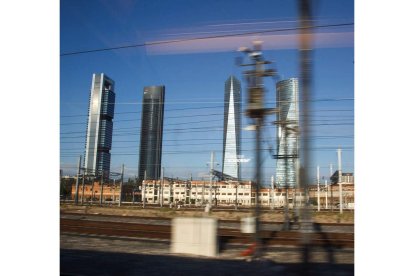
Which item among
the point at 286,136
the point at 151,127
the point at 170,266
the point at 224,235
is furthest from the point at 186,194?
the point at 286,136

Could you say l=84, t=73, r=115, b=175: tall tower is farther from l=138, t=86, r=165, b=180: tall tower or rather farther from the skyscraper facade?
the skyscraper facade

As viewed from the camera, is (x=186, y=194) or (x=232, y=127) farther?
(x=186, y=194)

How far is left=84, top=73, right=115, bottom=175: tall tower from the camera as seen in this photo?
461 cm

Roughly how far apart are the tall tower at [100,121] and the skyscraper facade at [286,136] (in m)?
2.31

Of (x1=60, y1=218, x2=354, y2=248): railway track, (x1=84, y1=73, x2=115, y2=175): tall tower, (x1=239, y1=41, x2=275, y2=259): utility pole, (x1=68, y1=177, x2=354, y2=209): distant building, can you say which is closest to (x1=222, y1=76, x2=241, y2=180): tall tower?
(x1=239, y1=41, x2=275, y2=259): utility pole

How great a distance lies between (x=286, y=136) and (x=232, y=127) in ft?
2.12

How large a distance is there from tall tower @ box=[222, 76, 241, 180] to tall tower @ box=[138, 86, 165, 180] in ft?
3.34

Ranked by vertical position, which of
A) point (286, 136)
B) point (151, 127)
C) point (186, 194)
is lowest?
point (186, 194)

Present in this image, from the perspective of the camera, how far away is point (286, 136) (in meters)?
3.82

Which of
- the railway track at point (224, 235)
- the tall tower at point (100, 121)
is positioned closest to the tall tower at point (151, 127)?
the tall tower at point (100, 121)

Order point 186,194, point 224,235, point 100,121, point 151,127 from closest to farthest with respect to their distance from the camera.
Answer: point 100,121, point 151,127, point 224,235, point 186,194

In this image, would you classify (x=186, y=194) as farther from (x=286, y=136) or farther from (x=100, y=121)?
(x=286, y=136)
